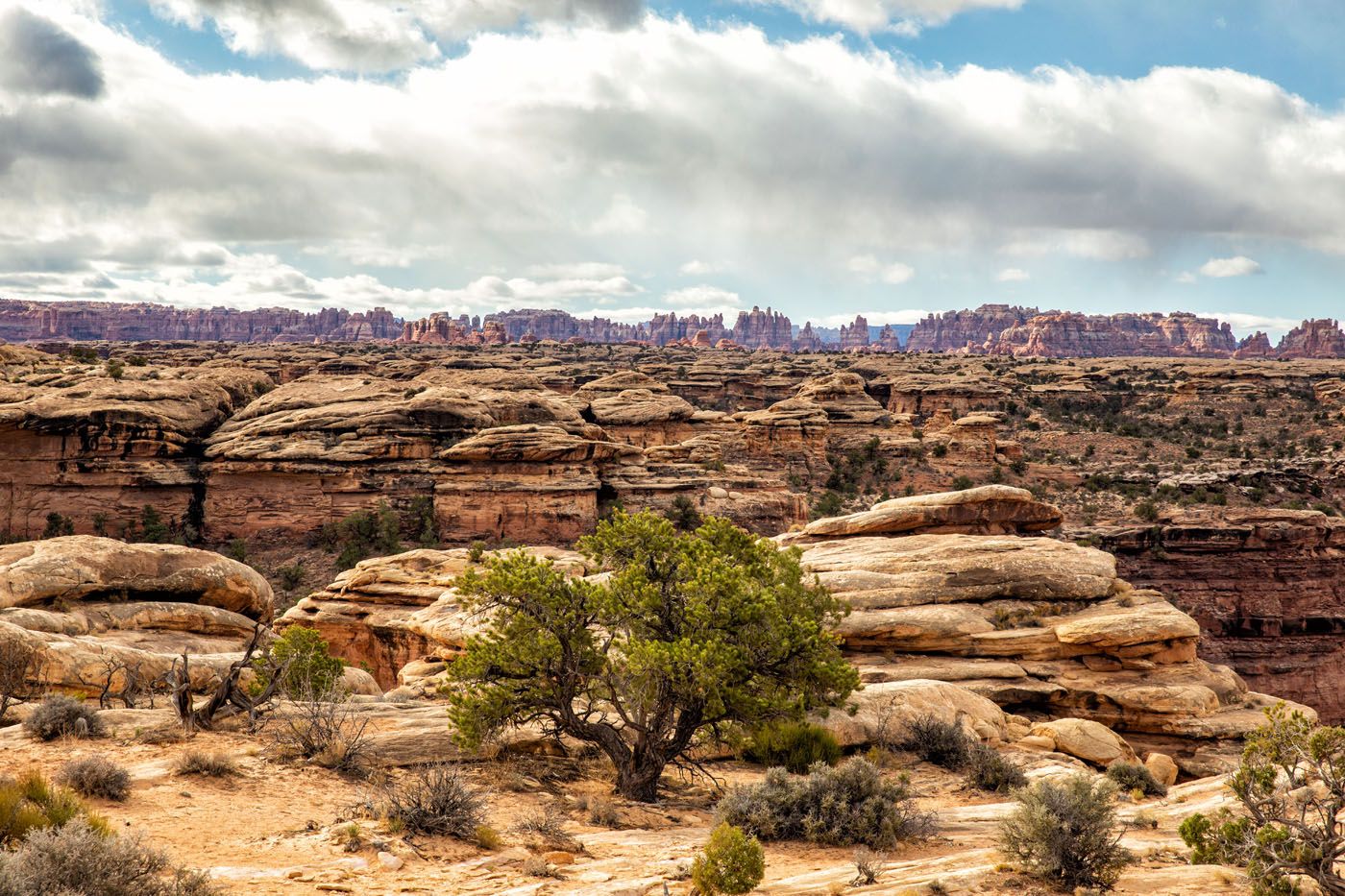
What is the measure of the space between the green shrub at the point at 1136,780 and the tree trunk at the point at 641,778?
9093 millimetres

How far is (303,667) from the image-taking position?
54.6 feet

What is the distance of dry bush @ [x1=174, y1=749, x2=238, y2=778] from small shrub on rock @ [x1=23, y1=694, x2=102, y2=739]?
263 cm

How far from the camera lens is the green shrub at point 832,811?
1126 centimetres

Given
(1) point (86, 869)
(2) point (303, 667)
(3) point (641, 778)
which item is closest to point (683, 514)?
(2) point (303, 667)

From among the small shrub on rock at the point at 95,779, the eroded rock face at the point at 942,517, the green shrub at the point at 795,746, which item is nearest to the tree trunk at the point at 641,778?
the green shrub at the point at 795,746

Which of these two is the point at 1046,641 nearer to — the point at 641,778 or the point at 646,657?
the point at 641,778

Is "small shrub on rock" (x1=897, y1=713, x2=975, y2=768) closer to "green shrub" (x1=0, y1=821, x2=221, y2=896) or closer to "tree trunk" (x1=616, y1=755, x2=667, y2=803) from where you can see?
"tree trunk" (x1=616, y1=755, x2=667, y2=803)

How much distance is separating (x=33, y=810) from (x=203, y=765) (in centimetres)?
368

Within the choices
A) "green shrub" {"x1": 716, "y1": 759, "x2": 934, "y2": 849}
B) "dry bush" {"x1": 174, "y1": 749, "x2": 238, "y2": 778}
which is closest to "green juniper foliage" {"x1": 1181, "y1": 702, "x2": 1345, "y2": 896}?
"green shrub" {"x1": 716, "y1": 759, "x2": 934, "y2": 849}

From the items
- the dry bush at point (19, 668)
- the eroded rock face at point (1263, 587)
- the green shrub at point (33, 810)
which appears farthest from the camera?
the eroded rock face at point (1263, 587)

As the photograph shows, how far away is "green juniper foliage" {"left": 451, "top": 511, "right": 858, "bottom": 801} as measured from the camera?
41.1ft

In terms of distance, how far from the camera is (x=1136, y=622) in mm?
20844

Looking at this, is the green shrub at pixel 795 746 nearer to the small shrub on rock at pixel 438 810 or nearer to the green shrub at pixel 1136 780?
the green shrub at pixel 1136 780

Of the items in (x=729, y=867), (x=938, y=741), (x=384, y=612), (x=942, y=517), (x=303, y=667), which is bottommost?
(x=384, y=612)
